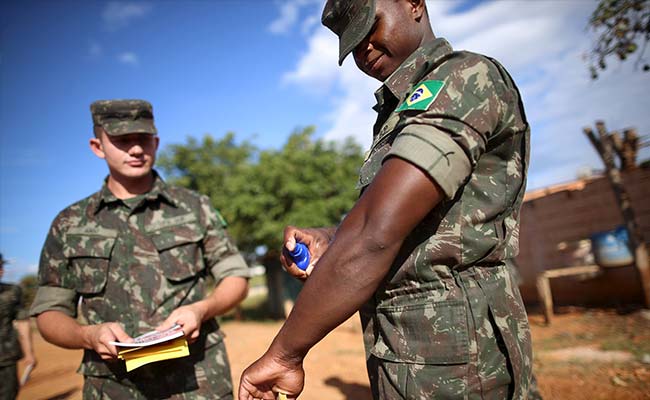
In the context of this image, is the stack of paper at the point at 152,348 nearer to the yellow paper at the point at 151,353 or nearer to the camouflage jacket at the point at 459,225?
the yellow paper at the point at 151,353

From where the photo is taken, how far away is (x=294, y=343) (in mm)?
1145

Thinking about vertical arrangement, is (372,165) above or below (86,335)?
above

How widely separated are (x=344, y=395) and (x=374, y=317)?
4.67 meters

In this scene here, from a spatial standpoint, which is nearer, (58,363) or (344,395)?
(344,395)

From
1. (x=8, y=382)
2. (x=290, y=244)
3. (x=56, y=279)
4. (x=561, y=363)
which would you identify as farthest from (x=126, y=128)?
(x=561, y=363)

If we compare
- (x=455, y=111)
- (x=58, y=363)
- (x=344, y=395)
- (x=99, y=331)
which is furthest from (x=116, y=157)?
(x=58, y=363)

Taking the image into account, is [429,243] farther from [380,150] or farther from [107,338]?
[107,338]

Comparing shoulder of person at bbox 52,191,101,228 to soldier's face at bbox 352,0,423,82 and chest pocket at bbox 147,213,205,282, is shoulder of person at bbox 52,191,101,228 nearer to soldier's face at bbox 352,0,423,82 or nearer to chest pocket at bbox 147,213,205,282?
chest pocket at bbox 147,213,205,282

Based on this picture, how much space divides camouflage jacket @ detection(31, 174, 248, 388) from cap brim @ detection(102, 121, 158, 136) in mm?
403

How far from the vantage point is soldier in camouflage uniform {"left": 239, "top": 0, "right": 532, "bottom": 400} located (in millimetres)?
1007

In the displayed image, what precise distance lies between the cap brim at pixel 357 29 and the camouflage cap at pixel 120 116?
5.71 ft

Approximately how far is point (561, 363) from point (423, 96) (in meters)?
6.19

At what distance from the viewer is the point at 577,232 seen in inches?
372

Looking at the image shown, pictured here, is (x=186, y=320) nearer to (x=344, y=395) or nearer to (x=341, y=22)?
(x=341, y=22)
